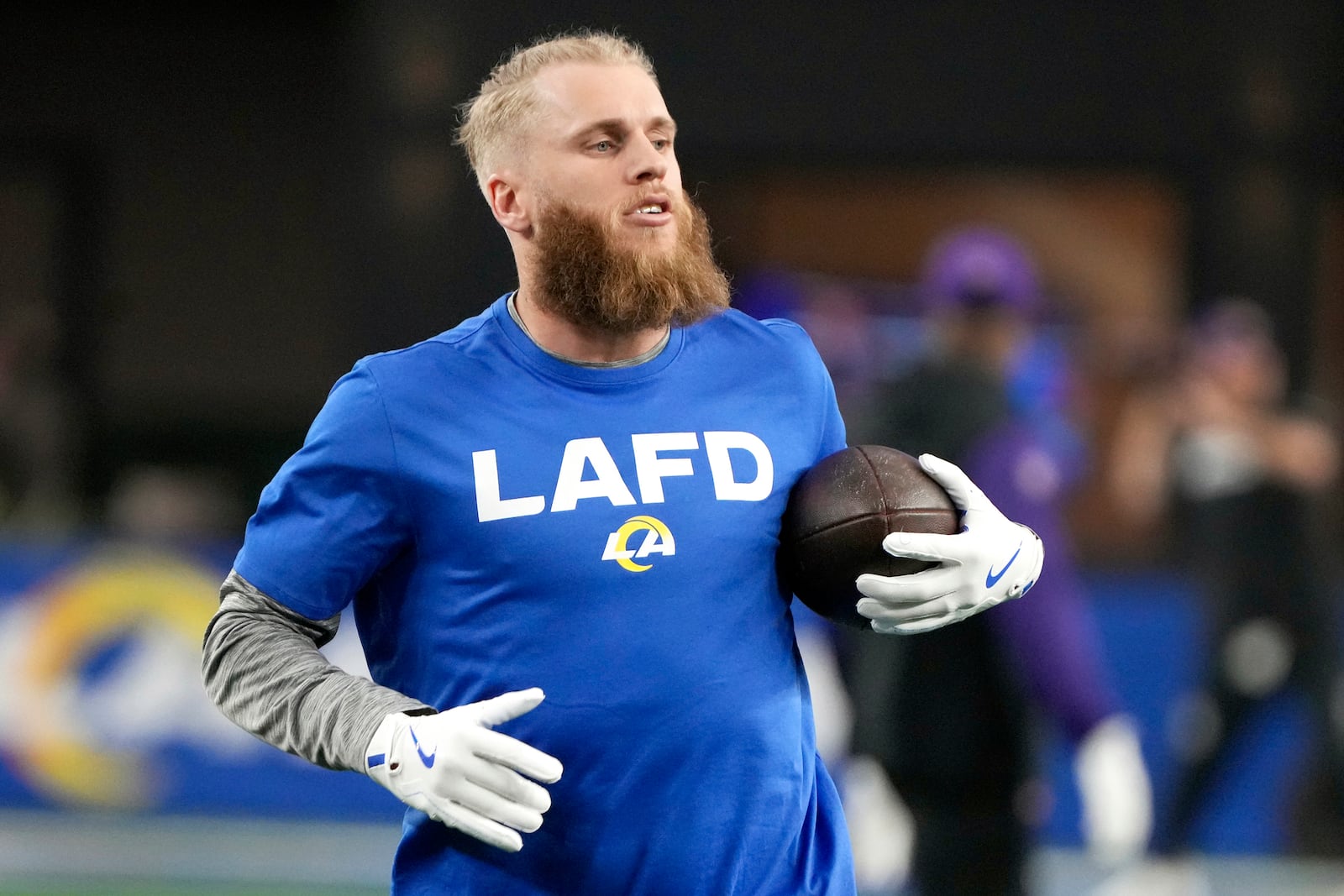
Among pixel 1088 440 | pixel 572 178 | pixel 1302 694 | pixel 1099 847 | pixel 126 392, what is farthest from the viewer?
pixel 126 392

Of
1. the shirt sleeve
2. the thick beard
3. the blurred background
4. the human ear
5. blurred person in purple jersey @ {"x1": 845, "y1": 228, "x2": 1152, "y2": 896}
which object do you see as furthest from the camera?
the blurred background

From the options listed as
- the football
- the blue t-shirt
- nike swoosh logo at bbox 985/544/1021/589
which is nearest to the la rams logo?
the blue t-shirt

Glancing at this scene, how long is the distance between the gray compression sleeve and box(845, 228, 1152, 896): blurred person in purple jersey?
296cm

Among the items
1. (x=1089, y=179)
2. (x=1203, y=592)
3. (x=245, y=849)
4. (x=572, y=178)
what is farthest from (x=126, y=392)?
(x=572, y=178)

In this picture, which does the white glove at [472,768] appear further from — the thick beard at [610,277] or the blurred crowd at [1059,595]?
the blurred crowd at [1059,595]

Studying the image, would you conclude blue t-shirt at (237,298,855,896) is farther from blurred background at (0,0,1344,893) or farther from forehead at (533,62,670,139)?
blurred background at (0,0,1344,893)

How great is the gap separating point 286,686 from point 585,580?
1.45 feet

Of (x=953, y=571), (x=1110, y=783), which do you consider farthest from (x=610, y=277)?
(x=1110, y=783)

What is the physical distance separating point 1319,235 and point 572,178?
22.7 feet

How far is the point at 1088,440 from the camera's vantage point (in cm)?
856

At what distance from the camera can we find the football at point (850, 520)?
2617 mm

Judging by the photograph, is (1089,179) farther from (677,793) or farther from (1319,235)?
(677,793)

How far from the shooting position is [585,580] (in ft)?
8.31

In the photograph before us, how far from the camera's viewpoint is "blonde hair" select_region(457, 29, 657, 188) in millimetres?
2781
